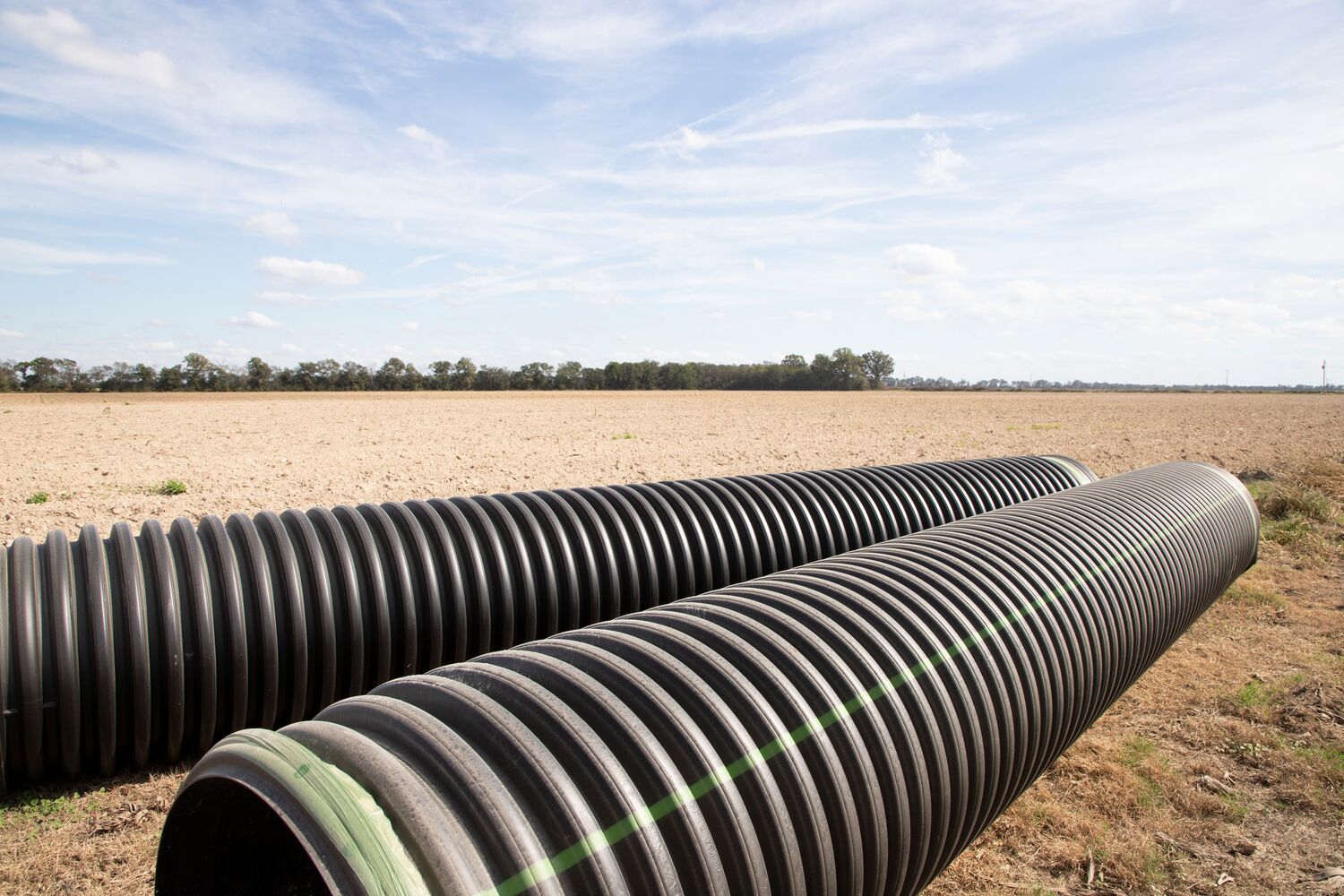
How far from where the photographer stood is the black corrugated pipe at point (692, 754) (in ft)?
4.84

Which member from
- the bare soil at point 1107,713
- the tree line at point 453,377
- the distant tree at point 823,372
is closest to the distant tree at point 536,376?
the tree line at point 453,377

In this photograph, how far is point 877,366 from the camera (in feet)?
295

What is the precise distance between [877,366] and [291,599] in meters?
90.2

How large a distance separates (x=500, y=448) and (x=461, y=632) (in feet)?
39.8

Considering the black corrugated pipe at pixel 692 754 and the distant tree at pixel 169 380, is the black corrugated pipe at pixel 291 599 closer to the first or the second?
the black corrugated pipe at pixel 692 754

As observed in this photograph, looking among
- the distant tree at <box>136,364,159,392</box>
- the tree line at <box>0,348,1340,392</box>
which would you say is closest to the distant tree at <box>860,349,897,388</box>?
the tree line at <box>0,348,1340,392</box>

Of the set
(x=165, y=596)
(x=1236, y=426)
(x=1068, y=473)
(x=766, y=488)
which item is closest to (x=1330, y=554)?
(x=1068, y=473)

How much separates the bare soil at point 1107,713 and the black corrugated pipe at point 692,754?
0.50 meters

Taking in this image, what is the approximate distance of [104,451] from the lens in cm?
1420

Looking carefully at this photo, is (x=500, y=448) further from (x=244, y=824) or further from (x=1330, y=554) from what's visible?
(x=244, y=824)

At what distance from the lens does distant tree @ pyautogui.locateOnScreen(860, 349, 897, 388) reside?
88000 millimetres

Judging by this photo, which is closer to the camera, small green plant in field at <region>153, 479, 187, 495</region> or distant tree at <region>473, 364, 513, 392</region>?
small green plant in field at <region>153, 479, 187, 495</region>

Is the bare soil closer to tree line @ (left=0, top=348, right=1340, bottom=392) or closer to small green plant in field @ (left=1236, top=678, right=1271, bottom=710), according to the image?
small green plant in field @ (left=1236, top=678, right=1271, bottom=710)

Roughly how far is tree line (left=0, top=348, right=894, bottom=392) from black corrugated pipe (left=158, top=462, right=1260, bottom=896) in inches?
2478
